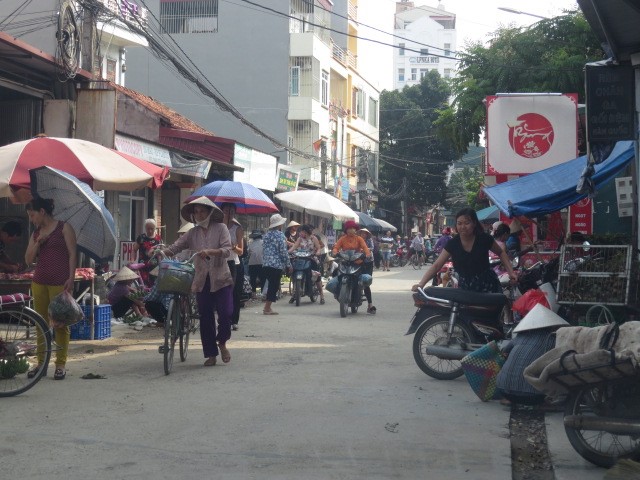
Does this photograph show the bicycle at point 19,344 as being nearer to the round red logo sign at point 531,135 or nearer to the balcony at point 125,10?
the balcony at point 125,10

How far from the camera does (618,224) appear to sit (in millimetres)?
15695

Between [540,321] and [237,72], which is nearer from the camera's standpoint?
[540,321]

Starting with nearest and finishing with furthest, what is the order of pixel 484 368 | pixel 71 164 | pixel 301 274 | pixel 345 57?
pixel 484 368, pixel 71 164, pixel 301 274, pixel 345 57

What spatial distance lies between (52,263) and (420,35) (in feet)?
370

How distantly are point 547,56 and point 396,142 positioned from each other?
43705 millimetres

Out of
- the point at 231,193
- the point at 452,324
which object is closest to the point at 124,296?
the point at 231,193

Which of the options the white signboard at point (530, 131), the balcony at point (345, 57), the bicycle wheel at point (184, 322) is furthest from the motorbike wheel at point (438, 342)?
the balcony at point (345, 57)

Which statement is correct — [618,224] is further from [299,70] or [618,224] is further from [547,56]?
[299,70]

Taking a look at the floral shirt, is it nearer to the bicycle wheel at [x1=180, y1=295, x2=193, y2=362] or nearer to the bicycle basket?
the bicycle wheel at [x1=180, y1=295, x2=193, y2=362]

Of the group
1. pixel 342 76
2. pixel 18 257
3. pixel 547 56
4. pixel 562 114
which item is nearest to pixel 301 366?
pixel 18 257

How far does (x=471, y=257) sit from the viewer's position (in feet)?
31.0

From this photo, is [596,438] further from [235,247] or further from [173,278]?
[235,247]

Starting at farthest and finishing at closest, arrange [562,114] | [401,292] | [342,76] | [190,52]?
[342,76] → [190,52] → [401,292] → [562,114]

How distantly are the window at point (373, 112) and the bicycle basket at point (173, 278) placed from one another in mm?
49525
